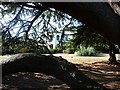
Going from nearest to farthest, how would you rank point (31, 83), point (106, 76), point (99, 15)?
point (99, 15) → point (31, 83) → point (106, 76)

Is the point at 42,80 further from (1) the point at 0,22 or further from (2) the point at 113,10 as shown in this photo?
(2) the point at 113,10

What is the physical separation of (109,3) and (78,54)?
103 feet

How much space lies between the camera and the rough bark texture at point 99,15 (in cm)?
397

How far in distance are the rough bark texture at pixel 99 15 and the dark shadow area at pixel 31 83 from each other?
8.45 metres

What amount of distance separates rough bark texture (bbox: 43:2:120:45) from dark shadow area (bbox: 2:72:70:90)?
8449 mm

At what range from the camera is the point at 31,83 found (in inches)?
563

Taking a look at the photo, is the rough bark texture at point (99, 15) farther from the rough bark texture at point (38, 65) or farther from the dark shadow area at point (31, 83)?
the dark shadow area at point (31, 83)

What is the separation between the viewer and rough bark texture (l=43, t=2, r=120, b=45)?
3967 millimetres

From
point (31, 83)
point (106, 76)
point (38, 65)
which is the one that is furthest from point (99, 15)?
point (106, 76)

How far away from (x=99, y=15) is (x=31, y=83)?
1070 centimetres

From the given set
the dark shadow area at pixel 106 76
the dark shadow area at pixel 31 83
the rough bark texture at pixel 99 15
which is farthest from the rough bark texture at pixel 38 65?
the dark shadow area at pixel 106 76

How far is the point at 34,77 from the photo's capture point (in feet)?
53.3

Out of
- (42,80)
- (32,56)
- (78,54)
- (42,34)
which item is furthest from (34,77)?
(78,54)

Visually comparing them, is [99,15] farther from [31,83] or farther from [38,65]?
[31,83]
